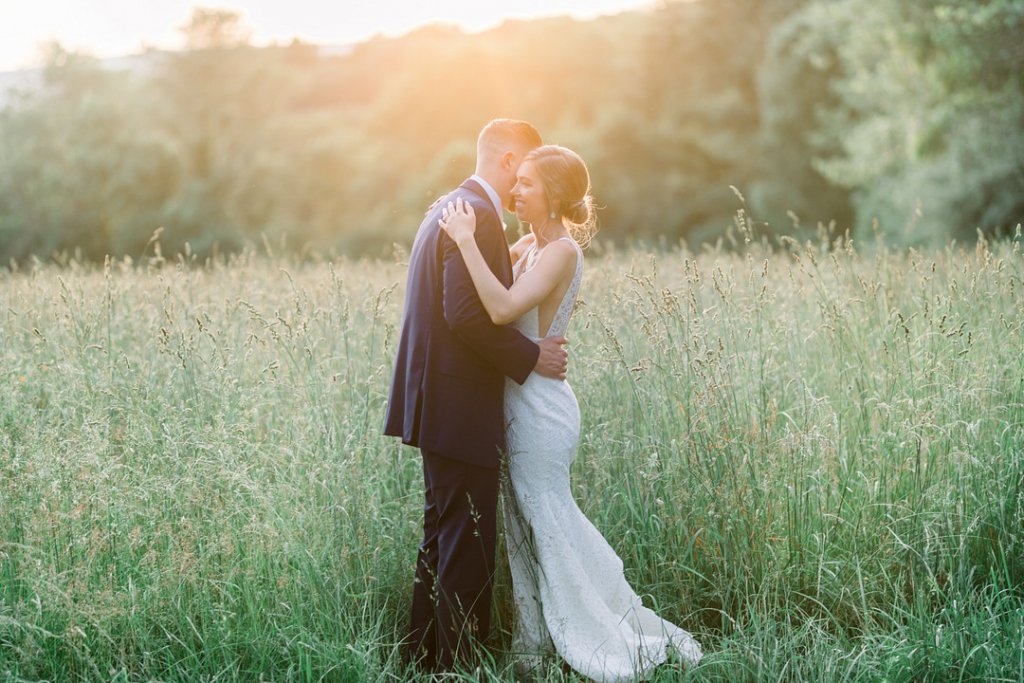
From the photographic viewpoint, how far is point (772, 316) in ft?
18.5

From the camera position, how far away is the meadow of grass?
3.69m

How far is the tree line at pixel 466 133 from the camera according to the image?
2948 centimetres

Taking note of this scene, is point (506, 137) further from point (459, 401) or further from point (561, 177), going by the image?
point (459, 401)

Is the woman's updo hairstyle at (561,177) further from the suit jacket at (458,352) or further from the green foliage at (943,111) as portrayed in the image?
the green foliage at (943,111)

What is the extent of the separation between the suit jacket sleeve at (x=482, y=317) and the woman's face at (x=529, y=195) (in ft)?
0.52

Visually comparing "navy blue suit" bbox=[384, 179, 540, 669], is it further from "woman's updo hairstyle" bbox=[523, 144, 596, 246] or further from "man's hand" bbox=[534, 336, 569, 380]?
"woman's updo hairstyle" bbox=[523, 144, 596, 246]

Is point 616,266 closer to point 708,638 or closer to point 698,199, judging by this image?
point 708,638

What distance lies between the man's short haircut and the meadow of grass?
2.93 feet

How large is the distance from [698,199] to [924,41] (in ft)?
46.7

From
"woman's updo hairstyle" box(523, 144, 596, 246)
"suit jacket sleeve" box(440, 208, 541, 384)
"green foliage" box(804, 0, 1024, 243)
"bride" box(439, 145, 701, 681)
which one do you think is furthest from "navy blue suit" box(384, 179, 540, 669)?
"green foliage" box(804, 0, 1024, 243)

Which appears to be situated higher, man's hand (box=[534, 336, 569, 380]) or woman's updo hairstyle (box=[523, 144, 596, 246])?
woman's updo hairstyle (box=[523, 144, 596, 246])

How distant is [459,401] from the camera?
3.66 metres

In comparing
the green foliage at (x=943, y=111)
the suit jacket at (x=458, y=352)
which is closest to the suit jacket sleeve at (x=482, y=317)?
the suit jacket at (x=458, y=352)

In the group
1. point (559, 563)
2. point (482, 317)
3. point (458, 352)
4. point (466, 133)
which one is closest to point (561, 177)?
point (482, 317)
